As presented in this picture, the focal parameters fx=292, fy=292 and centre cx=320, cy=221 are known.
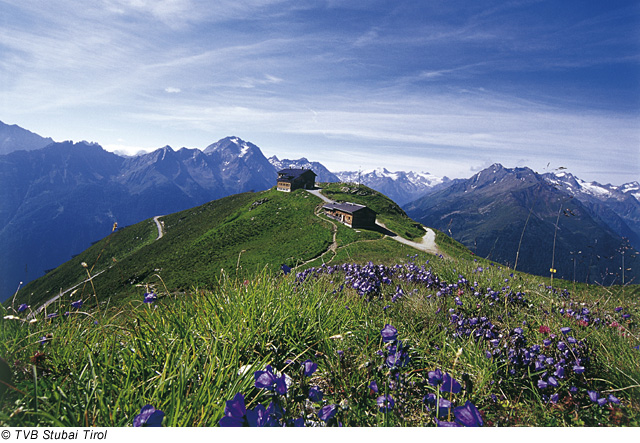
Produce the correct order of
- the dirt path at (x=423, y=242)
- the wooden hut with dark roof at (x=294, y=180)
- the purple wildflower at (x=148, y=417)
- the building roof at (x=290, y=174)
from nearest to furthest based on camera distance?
the purple wildflower at (x=148, y=417), the dirt path at (x=423, y=242), the wooden hut with dark roof at (x=294, y=180), the building roof at (x=290, y=174)

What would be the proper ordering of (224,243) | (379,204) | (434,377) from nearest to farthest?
(434,377)
(224,243)
(379,204)

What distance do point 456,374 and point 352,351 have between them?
950 mm

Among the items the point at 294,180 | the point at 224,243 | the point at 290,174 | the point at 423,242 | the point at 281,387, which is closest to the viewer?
the point at 281,387

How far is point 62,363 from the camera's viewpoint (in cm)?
246

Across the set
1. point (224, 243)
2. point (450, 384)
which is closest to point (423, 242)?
point (224, 243)

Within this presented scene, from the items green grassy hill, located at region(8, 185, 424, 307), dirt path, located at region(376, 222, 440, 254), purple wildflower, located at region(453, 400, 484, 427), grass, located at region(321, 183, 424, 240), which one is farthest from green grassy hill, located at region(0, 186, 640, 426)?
grass, located at region(321, 183, 424, 240)

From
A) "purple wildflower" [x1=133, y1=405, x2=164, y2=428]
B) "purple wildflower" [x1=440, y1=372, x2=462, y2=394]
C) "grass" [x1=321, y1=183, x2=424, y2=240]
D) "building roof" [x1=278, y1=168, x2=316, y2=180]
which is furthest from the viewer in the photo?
"building roof" [x1=278, y1=168, x2=316, y2=180]

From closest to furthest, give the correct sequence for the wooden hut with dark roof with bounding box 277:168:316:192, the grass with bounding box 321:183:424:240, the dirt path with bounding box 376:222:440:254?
the dirt path with bounding box 376:222:440:254
the grass with bounding box 321:183:424:240
the wooden hut with dark roof with bounding box 277:168:316:192

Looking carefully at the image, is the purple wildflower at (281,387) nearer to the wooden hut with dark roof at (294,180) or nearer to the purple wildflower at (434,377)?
the purple wildflower at (434,377)

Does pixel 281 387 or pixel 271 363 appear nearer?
pixel 281 387

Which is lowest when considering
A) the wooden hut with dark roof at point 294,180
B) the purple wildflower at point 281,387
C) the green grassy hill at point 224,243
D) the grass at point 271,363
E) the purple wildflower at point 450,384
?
the green grassy hill at point 224,243

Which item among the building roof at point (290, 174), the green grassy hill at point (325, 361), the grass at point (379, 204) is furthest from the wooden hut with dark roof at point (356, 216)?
the green grassy hill at point (325, 361)

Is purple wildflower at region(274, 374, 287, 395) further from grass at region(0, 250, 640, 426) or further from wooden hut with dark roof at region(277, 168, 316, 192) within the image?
wooden hut with dark roof at region(277, 168, 316, 192)

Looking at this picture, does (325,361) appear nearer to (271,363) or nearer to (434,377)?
(271,363)
